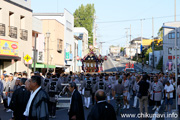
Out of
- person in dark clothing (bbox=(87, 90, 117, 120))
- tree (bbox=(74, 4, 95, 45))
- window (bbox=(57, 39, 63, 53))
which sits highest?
tree (bbox=(74, 4, 95, 45))

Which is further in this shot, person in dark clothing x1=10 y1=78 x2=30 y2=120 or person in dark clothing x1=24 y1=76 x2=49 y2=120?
person in dark clothing x1=10 y1=78 x2=30 y2=120

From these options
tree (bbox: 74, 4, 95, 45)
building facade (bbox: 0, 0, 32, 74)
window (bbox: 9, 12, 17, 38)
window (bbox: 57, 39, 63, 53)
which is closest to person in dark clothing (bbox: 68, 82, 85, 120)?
building facade (bbox: 0, 0, 32, 74)

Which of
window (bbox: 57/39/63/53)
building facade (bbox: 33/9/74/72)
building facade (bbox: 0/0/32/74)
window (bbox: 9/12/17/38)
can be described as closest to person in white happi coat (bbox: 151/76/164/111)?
building facade (bbox: 0/0/32/74)

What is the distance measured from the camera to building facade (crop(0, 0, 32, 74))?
91.8ft

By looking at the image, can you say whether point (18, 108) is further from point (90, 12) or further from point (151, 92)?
point (90, 12)

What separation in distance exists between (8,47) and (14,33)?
181 cm

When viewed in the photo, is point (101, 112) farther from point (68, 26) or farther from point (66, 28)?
point (68, 26)

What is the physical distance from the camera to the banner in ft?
89.6

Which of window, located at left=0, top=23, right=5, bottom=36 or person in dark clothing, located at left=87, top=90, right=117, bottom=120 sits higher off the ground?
window, located at left=0, top=23, right=5, bottom=36

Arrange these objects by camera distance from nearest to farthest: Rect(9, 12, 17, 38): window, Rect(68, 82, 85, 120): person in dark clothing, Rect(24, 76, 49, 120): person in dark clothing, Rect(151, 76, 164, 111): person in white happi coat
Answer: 1. Rect(24, 76, 49, 120): person in dark clothing
2. Rect(68, 82, 85, 120): person in dark clothing
3. Rect(151, 76, 164, 111): person in white happi coat
4. Rect(9, 12, 17, 38): window

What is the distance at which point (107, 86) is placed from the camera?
18219 mm

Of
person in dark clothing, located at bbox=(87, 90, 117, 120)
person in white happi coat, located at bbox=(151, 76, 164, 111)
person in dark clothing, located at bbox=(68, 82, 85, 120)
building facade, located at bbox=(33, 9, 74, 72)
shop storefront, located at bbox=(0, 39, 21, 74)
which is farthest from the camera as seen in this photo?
building facade, located at bbox=(33, 9, 74, 72)

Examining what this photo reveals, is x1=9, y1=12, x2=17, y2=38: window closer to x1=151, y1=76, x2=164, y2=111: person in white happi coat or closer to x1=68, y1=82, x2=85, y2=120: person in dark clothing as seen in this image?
x1=151, y1=76, x2=164, y2=111: person in white happi coat

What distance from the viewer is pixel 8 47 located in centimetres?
2853
